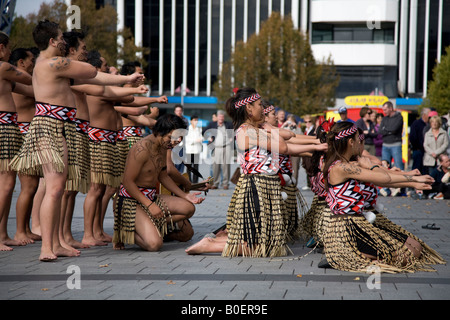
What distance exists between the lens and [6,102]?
748 centimetres

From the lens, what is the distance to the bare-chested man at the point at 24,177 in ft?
25.5

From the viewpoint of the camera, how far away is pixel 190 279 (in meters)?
5.69

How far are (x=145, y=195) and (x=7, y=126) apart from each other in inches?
68.9

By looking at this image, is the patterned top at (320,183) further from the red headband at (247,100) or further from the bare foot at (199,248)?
the bare foot at (199,248)

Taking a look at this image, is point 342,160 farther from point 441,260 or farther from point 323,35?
point 323,35

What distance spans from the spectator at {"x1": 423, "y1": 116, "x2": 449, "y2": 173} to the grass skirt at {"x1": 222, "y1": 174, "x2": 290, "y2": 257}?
Answer: 9140 mm

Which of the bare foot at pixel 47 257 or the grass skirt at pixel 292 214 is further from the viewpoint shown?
the grass skirt at pixel 292 214

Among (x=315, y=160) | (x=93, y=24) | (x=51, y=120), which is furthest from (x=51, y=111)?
(x=93, y=24)

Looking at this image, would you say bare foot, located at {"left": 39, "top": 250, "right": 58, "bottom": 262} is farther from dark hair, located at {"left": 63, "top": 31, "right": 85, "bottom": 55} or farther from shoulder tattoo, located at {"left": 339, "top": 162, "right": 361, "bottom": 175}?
shoulder tattoo, located at {"left": 339, "top": 162, "right": 361, "bottom": 175}

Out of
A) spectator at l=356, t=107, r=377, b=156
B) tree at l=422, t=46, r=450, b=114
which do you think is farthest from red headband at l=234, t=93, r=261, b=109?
tree at l=422, t=46, r=450, b=114

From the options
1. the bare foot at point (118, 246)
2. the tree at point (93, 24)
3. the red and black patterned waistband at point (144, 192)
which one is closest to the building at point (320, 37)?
the tree at point (93, 24)

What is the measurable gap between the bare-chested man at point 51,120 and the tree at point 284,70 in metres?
40.0
